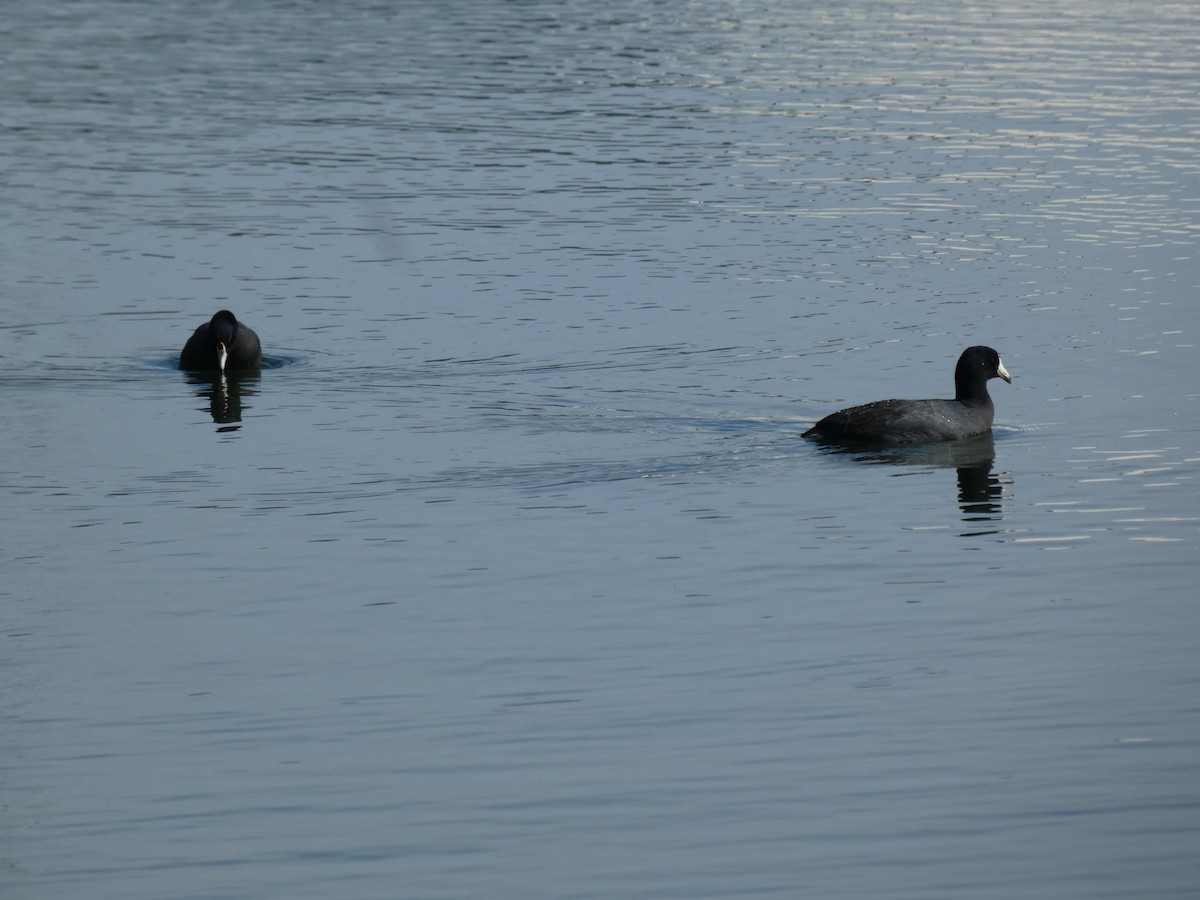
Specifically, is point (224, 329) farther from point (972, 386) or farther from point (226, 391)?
point (972, 386)

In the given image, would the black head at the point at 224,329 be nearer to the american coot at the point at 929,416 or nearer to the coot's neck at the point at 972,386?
the american coot at the point at 929,416

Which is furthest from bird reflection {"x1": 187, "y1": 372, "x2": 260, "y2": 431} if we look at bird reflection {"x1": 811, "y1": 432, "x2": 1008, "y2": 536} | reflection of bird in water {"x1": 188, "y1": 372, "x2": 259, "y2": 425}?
bird reflection {"x1": 811, "y1": 432, "x2": 1008, "y2": 536}

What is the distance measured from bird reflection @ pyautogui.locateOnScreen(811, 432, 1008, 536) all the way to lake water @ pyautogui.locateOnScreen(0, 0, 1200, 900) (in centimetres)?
11

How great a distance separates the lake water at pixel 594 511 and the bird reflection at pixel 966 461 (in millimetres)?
114

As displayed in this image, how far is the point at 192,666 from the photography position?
14641 millimetres

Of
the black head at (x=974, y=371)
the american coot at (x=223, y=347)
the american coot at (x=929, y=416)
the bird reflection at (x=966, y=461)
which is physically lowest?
the bird reflection at (x=966, y=461)

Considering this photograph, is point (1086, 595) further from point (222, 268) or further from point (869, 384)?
point (222, 268)

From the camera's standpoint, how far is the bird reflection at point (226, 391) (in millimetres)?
23158

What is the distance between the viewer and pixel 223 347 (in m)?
25.1

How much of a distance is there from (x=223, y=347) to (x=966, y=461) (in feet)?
29.7

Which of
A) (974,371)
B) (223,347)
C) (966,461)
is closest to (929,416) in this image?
(966,461)

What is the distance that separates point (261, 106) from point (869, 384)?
963 inches

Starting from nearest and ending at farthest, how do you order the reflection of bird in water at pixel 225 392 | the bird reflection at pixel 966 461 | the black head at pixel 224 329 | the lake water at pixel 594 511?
the lake water at pixel 594 511 < the bird reflection at pixel 966 461 < the reflection of bird in water at pixel 225 392 < the black head at pixel 224 329

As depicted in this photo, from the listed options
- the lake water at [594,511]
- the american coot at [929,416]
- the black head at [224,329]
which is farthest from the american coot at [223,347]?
the american coot at [929,416]
